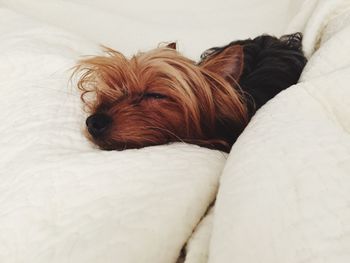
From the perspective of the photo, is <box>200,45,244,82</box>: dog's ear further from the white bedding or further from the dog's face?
the white bedding

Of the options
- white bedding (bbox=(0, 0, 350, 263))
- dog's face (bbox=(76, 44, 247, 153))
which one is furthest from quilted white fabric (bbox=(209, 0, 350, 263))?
dog's face (bbox=(76, 44, 247, 153))

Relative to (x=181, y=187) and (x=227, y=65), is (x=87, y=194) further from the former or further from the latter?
(x=227, y=65)

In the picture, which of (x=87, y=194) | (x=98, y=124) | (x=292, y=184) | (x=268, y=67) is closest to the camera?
(x=292, y=184)

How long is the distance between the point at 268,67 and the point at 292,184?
0.80 metres

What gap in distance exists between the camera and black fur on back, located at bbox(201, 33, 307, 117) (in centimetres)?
119

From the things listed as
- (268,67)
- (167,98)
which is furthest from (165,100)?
(268,67)

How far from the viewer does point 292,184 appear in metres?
0.55

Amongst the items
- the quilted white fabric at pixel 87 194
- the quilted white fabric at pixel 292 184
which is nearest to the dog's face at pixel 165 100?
the quilted white fabric at pixel 87 194

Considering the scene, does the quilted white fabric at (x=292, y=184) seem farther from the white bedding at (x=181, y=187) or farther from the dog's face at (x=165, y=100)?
the dog's face at (x=165, y=100)

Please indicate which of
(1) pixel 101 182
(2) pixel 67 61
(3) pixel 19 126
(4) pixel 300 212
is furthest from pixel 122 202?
(2) pixel 67 61

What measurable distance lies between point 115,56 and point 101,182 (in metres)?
0.55

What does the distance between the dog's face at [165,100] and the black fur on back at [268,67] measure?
0.09 meters

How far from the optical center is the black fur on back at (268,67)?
1.19 metres

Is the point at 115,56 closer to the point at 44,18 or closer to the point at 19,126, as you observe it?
the point at 19,126
